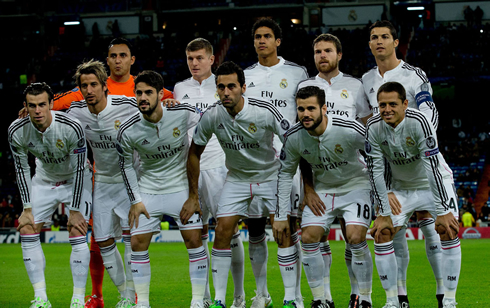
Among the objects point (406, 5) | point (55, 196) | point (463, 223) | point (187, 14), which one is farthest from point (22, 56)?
point (55, 196)

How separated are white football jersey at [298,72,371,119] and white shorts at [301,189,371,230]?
104 cm

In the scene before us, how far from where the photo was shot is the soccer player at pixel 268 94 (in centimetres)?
627

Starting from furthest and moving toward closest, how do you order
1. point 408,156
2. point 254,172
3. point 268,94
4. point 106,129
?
point 268,94, point 106,129, point 254,172, point 408,156

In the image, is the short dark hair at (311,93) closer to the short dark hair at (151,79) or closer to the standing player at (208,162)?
the short dark hair at (151,79)

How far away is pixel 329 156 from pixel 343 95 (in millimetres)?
1023

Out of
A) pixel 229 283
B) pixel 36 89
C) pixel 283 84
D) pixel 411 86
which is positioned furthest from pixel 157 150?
pixel 229 283

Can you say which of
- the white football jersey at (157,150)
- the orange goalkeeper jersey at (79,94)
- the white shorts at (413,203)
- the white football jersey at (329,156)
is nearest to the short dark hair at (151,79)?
the white football jersey at (157,150)

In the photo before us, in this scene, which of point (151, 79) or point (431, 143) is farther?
point (151, 79)

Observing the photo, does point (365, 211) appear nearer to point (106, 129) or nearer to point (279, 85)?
point (279, 85)

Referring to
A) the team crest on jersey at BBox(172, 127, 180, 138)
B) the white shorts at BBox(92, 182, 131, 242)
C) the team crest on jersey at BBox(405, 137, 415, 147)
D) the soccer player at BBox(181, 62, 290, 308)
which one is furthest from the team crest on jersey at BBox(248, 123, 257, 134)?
the white shorts at BBox(92, 182, 131, 242)

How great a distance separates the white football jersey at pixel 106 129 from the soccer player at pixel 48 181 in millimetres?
262

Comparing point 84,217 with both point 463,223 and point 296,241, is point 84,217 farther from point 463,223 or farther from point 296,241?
point 463,223

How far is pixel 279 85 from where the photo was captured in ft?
21.9

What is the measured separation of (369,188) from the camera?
5926 millimetres
